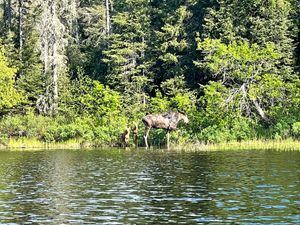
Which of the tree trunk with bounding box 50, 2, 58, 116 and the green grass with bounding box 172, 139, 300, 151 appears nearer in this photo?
the green grass with bounding box 172, 139, 300, 151

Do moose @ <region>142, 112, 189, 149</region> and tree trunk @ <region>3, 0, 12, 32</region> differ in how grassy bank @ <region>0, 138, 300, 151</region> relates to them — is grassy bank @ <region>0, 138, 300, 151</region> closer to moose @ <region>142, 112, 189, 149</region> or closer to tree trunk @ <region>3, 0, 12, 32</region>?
moose @ <region>142, 112, 189, 149</region>

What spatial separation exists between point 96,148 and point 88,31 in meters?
26.3

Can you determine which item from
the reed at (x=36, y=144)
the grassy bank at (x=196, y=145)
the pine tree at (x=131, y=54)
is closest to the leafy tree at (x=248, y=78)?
the grassy bank at (x=196, y=145)

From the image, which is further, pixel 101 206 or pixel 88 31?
pixel 88 31

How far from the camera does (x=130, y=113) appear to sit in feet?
163

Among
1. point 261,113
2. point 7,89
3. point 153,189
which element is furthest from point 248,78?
point 153,189

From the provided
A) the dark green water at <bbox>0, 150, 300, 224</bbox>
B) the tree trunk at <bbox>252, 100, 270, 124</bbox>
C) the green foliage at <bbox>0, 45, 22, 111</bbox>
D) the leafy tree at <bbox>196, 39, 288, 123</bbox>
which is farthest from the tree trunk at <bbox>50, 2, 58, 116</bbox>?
the dark green water at <bbox>0, 150, 300, 224</bbox>

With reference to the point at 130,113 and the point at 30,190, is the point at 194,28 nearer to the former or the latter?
the point at 130,113

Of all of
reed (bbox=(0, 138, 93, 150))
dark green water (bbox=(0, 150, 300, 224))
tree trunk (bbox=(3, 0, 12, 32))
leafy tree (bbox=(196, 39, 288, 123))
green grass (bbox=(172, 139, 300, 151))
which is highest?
tree trunk (bbox=(3, 0, 12, 32))

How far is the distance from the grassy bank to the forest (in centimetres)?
65

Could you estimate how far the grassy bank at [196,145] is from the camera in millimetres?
37500

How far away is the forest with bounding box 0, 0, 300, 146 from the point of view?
4341cm

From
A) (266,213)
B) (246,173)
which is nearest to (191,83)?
(246,173)

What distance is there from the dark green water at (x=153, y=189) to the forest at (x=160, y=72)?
34.5 ft
